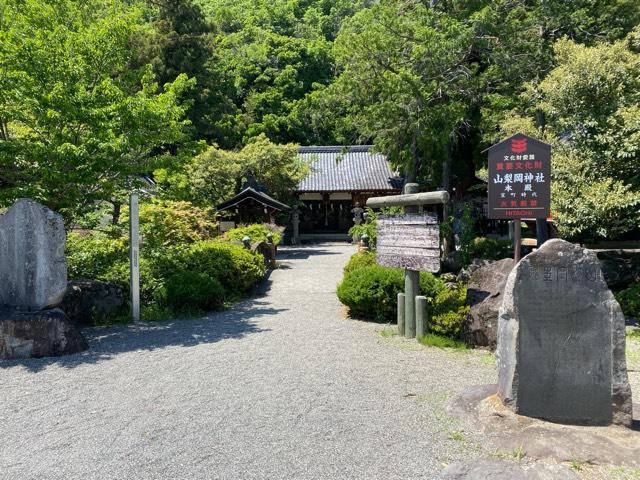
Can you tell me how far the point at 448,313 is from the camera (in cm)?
741

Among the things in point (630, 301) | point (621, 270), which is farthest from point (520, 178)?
point (621, 270)

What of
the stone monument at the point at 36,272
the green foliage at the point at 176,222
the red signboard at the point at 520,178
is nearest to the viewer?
the red signboard at the point at 520,178

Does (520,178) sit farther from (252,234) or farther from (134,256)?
(252,234)

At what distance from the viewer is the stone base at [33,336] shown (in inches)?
252

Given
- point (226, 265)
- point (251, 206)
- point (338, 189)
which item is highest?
point (338, 189)

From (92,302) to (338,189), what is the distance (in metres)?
20.8

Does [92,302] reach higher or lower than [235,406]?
higher

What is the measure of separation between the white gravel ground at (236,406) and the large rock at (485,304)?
0.39m

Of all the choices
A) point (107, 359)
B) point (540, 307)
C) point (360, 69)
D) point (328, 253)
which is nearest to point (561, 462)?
point (540, 307)

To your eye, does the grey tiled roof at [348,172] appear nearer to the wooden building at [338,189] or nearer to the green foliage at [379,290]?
the wooden building at [338,189]

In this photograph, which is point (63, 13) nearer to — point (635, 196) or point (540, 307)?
point (540, 307)

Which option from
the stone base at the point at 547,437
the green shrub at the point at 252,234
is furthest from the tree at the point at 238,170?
the stone base at the point at 547,437

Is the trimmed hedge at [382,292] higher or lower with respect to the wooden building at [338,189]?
lower

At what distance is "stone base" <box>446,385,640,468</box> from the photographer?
3.56m
